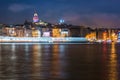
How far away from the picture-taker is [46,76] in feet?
56.8

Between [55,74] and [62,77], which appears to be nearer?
[62,77]

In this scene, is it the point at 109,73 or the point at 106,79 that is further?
the point at 109,73

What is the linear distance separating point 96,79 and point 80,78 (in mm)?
700

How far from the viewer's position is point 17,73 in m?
18.3

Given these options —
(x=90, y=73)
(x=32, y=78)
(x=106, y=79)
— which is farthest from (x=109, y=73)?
(x=32, y=78)

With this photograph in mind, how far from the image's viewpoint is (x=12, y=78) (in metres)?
16.4

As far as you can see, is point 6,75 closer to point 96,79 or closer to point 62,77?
point 62,77

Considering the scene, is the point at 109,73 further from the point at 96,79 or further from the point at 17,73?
the point at 17,73

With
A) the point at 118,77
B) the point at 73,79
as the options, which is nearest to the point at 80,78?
the point at 73,79

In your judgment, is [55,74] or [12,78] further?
→ [55,74]

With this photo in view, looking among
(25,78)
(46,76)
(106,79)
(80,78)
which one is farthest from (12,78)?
(106,79)

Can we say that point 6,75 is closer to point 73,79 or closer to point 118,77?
point 73,79

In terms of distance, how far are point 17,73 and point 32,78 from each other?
1.95 m

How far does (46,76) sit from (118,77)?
3.04m
